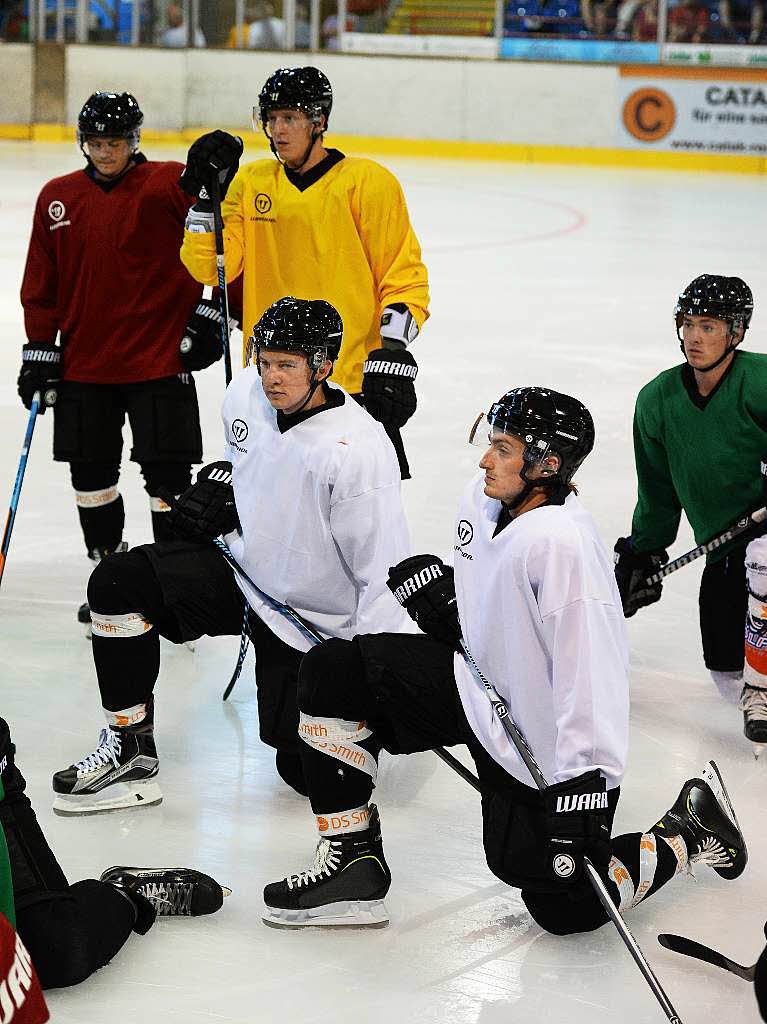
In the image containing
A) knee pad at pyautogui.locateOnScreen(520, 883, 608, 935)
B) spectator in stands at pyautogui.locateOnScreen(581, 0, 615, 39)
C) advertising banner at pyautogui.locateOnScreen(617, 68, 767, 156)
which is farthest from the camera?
spectator in stands at pyautogui.locateOnScreen(581, 0, 615, 39)

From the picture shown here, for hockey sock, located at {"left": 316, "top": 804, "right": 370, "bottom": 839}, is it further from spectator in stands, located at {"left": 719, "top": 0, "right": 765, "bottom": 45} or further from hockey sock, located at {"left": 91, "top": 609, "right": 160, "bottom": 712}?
spectator in stands, located at {"left": 719, "top": 0, "right": 765, "bottom": 45}

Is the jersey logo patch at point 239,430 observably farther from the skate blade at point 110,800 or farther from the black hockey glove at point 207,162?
the black hockey glove at point 207,162

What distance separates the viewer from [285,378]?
2.97 meters

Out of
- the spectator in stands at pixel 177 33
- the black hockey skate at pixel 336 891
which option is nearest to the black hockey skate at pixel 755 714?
the black hockey skate at pixel 336 891

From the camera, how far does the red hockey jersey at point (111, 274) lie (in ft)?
13.0

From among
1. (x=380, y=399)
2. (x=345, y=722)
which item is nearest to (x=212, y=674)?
(x=380, y=399)

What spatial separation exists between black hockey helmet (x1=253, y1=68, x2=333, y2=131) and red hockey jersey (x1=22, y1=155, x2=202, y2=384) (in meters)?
0.41

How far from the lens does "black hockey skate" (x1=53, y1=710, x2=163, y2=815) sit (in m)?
3.02

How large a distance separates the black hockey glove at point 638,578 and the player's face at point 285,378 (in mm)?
1105

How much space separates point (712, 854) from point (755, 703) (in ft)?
2.43

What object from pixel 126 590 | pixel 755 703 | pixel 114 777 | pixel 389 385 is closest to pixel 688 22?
pixel 389 385

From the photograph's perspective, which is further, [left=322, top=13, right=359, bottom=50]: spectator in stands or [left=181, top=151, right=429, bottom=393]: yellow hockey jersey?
[left=322, top=13, right=359, bottom=50]: spectator in stands

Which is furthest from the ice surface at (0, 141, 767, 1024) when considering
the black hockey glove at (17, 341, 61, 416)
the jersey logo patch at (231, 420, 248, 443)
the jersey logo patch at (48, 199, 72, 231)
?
the jersey logo patch at (48, 199, 72, 231)

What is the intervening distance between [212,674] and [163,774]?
57 centimetres
